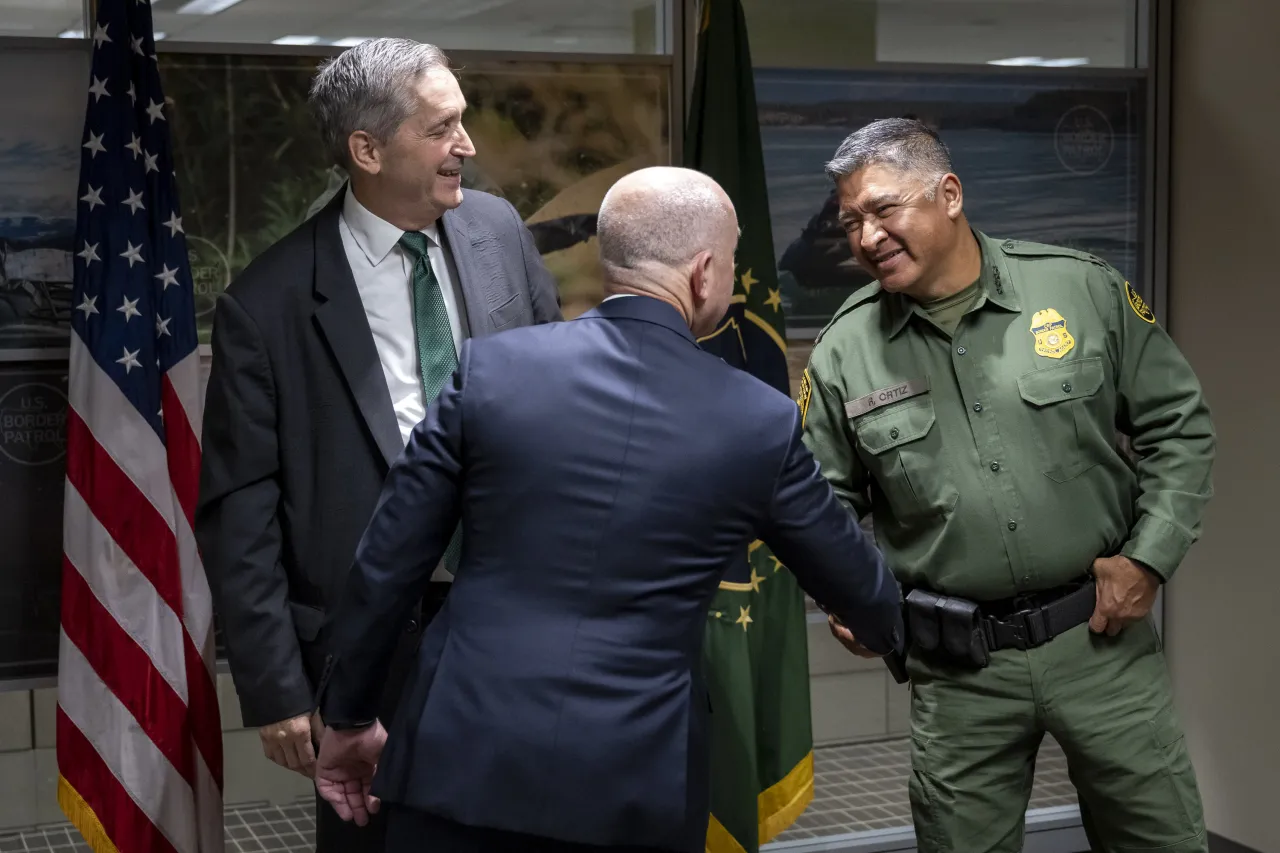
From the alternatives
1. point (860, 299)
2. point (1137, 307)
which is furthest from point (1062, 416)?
point (860, 299)

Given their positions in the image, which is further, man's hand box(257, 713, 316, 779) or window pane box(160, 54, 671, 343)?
window pane box(160, 54, 671, 343)

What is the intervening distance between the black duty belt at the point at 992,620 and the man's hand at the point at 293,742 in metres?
1.05

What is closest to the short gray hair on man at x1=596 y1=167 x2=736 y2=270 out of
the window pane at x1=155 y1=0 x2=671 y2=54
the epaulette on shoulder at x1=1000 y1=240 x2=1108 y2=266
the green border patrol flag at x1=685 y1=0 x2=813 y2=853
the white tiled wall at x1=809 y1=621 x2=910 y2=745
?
the epaulette on shoulder at x1=1000 y1=240 x2=1108 y2=266

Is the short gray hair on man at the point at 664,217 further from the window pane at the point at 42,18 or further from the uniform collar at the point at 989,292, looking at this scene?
the window pane at the point at 42,18

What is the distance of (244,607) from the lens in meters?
2.22

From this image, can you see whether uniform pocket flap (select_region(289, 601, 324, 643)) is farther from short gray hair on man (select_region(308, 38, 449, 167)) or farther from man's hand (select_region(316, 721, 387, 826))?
short gray hair on man (select_region(308, 38, 449, 167))

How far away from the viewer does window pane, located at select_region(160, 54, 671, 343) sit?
3.51 meters

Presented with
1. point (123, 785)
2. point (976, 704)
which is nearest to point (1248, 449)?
point (976, 704)

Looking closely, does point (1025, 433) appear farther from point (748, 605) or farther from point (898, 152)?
point (748, 605)

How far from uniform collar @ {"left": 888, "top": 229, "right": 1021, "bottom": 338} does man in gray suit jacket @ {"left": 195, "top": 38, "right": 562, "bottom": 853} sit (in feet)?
2.55

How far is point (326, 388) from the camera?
226cm

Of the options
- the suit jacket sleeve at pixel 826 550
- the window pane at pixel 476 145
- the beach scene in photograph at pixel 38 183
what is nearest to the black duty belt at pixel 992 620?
the suit jacket sleeve at pixel 826 550

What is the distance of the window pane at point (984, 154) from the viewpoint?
397 cm

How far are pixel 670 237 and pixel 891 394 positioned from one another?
837mm
